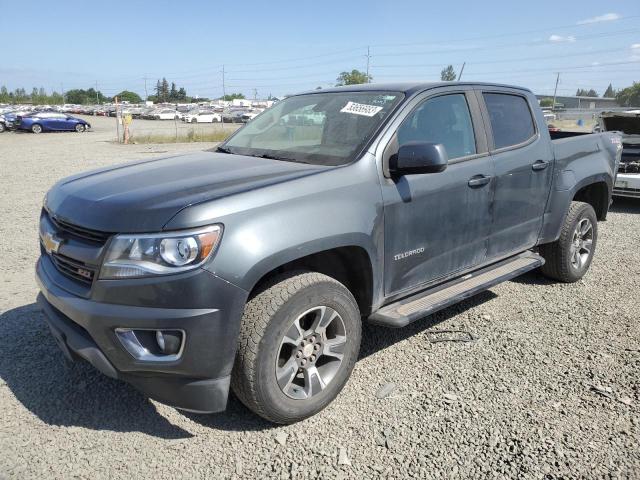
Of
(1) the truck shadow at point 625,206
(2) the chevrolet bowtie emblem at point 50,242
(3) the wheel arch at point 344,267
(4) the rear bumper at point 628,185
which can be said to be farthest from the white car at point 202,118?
(3) the wheel arch at point 344,267

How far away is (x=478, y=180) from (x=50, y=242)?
2.76 meters

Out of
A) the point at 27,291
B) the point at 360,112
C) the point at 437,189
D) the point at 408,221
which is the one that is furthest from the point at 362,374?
the point at 27,291

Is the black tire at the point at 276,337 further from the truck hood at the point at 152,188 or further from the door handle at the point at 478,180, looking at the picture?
the door handle at the point at 478,180

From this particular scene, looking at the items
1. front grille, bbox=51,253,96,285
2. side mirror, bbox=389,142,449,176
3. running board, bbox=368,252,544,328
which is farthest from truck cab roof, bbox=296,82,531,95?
front grille, bbox=51,253,96,285

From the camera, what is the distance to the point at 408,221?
313cm

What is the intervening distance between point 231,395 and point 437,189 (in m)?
1.84

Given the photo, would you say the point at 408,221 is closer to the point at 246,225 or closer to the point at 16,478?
the point at 246,225

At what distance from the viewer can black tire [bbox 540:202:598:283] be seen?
4723 mm

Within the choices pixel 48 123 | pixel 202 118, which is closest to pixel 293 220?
pixel 48 123

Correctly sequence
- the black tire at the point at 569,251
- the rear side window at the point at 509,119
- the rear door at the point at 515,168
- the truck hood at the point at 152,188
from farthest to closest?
the black tire at the point at 569,251 < the rear side window at the point at 509,119 < the rear door at the point at 515,168 < the truck hood at the point at 152,188

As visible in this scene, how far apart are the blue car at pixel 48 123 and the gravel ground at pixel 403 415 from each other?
3168 cm

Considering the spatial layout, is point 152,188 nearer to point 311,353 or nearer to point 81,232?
point 81,232

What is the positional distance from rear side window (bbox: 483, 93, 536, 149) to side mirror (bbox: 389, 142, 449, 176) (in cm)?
117

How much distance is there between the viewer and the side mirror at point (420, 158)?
293 cm
